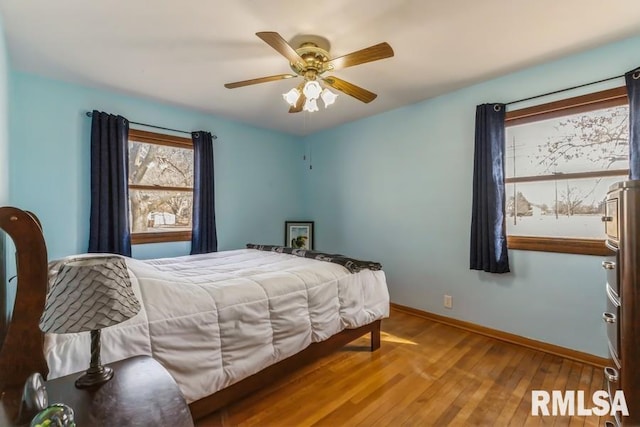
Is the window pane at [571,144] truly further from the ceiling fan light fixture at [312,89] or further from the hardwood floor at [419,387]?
the ceiling fan light fixture at [312,89]

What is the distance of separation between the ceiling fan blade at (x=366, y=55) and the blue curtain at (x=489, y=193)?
146 centimetres

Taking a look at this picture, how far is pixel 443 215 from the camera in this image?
3.08m

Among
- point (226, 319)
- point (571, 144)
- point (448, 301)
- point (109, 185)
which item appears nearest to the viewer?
point (226, 319)

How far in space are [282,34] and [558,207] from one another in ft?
8.51

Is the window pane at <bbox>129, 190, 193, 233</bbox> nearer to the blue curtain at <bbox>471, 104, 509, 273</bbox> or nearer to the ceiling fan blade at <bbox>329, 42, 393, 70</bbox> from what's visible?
the ceiling fan blade at <bbox>329, 42, 393, 70</bbox>

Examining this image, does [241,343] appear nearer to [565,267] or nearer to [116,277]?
[116,277]

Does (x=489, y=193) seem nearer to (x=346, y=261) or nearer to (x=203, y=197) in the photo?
(x=346, y=261)

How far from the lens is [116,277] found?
93cm

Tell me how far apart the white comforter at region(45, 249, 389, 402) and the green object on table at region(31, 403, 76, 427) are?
54cm

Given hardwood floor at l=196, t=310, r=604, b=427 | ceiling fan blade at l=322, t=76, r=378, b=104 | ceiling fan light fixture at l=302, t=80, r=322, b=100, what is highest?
ceiling fan blade at l=322, t=76, r=378, b=104

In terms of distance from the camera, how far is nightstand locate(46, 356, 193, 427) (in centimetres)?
79

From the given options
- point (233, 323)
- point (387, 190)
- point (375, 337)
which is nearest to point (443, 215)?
point (387, 190)

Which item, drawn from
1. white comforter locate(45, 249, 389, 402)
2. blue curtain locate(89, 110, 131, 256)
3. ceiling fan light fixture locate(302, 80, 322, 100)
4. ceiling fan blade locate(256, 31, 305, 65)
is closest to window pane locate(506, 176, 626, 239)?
white comforter locate(45, 249, 389, 402)

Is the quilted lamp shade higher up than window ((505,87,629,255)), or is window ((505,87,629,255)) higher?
window ((505,87,629,255))
